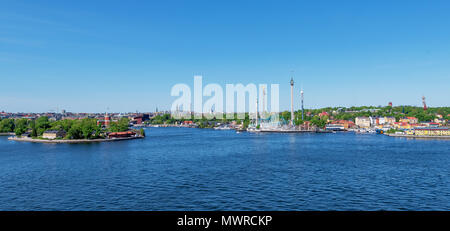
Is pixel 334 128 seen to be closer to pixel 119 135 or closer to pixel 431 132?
pixel 431 132

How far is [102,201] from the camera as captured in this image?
9.93m

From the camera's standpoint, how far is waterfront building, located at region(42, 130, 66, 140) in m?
36.4

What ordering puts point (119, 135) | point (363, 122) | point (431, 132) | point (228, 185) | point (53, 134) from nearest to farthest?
point (228, 185) → point (53, 134) → point (119, 135) → point (431, 132) → point (363, 122)

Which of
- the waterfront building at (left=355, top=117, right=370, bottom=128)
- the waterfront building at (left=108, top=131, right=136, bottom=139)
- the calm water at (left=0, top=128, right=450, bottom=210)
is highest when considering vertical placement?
the waterfront building at (left=355, top=117, right=370, bottom=128)

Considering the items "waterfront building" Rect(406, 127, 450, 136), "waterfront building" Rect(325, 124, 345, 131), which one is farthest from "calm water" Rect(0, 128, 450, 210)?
"waterfront building" Rect(325, 124, 345, 131)

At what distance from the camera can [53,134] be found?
36.6 m

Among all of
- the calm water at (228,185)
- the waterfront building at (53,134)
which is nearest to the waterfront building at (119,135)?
the waterfront building at (53,134)

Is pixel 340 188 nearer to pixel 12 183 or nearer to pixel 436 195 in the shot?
pixel 436 195

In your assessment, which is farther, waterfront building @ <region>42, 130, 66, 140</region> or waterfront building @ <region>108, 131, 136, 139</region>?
waterfront building @ <region>108, 131, 136, 139</region>

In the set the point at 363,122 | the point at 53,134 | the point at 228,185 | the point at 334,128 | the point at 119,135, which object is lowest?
the point at 228,185

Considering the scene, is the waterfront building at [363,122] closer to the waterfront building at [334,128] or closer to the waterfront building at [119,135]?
the waterfront building at [334,128]

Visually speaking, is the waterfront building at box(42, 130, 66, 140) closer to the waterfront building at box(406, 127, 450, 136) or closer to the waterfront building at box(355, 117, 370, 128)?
the waterfront building at box(406, 127, 450, 136)

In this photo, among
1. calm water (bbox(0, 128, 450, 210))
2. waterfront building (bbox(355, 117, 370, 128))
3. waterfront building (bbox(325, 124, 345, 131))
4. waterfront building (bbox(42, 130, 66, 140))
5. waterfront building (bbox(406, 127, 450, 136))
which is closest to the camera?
calm water (bbox(0, 128, 450, 210))

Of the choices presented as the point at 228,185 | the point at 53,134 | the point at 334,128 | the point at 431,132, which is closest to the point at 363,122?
the point at 334,128
